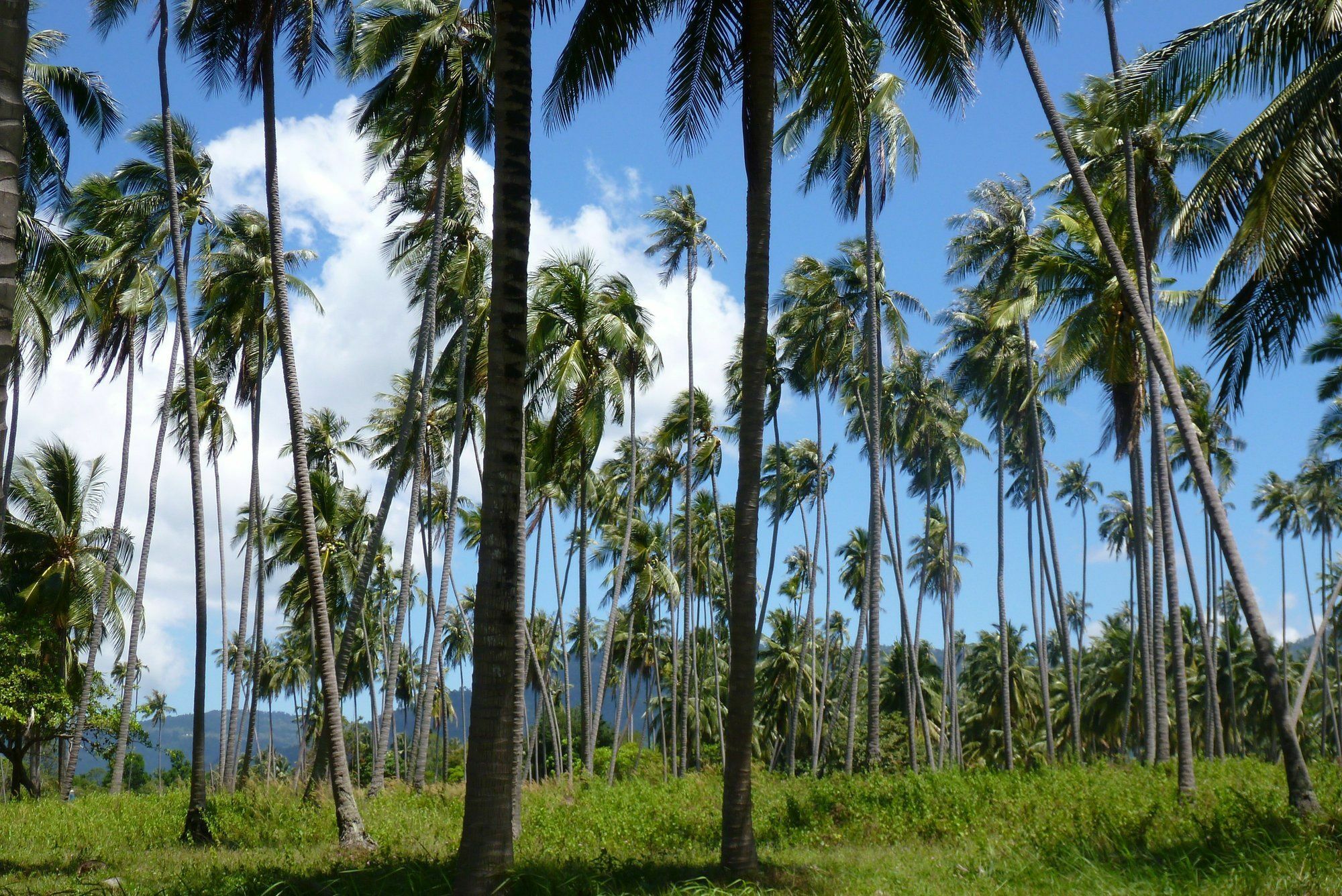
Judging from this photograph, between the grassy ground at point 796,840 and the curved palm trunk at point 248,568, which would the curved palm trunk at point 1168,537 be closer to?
the grassy ground at point 796,840

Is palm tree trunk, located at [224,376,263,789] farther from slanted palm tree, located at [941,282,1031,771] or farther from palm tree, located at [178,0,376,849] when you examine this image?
slanted palm tree, located at [941,282,1031,771]

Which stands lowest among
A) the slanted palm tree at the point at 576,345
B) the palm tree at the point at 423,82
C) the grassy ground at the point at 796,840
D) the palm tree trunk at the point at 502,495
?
the grassy ground at the point at 796,840

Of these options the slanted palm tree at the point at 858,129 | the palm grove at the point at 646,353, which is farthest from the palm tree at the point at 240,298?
the slanted palm tree at the point at 858,129

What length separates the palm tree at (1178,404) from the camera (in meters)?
10.3

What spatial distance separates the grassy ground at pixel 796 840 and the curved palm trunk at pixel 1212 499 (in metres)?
0.51

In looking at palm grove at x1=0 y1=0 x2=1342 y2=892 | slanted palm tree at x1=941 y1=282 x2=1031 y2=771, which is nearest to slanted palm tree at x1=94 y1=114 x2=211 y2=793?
palm grove at x1=0 y1=0 x2=1342 y2=892

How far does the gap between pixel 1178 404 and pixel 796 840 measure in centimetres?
826

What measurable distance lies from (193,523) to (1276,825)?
58.9 ft

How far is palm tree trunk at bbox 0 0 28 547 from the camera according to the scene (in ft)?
16.7

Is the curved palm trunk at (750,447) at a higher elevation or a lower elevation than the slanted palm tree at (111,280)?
lower

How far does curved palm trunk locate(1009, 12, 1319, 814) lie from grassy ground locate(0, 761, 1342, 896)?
0.51 meters

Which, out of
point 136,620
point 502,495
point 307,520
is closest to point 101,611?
point 136,620

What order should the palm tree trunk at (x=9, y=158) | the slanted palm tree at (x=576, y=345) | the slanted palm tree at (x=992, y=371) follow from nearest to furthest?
the palm tree trunk at (x=9, y=158) → the slanted palm tree at (x=576, y=345) → the slanted palm tree at (x=992, y=371)

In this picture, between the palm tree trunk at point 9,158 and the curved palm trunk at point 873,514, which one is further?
the curved palm trunk at point 873,514
